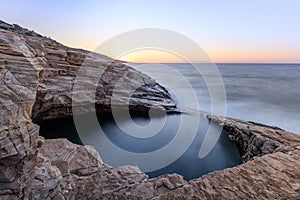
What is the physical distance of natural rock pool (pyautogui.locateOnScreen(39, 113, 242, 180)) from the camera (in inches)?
384

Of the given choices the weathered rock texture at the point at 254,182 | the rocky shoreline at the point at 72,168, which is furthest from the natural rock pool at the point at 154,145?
the weathered rock texture at the point at 254,182

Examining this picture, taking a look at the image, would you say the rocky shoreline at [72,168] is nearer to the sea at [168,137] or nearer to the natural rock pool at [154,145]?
the natural rock pool at [154,145]

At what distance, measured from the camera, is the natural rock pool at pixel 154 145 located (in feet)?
32.0

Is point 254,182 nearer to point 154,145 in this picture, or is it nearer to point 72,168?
Answer: point 72,168

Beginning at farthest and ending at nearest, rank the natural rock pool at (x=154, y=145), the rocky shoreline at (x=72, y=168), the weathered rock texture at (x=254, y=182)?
the natural rock pool at (x=154, y=145) → the weathered rock texture at (x=254, y=182) → the rocky shoreline at (x=72, y=168)

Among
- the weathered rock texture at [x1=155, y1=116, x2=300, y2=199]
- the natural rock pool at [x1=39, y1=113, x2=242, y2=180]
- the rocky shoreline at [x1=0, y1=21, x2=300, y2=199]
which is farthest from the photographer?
the natural rock pool at [x1=39, y1=113, x2=242, y2=180]

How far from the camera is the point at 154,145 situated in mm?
12000

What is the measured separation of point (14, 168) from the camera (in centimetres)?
377

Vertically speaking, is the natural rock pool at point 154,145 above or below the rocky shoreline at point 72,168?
below

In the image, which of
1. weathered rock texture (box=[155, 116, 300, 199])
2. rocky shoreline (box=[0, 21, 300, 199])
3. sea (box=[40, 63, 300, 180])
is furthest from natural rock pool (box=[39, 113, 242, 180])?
weathered rock texture (box=[155, 116, 300, 199])

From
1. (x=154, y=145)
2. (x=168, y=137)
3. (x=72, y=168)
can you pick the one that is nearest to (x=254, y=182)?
(x=72, y=168)

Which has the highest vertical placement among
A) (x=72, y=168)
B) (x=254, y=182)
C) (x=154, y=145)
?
(x=254, y=182)

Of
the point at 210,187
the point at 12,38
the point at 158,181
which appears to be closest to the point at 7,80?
the point at 12,38

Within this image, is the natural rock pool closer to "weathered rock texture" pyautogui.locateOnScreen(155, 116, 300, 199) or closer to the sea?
the sea
